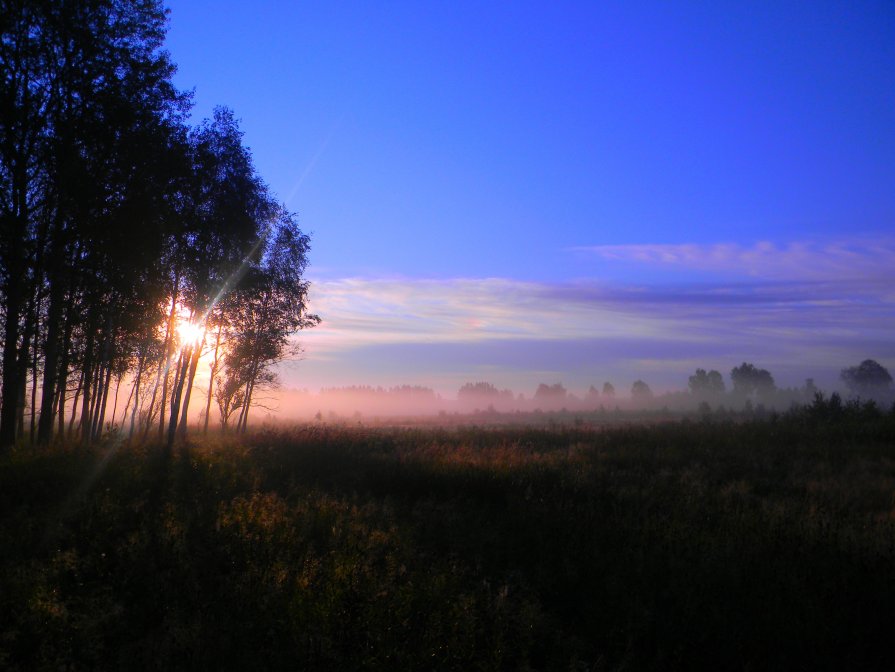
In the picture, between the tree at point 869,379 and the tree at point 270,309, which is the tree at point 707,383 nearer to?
the tree at point 869,379

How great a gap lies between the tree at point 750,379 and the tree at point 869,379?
27.4 meters

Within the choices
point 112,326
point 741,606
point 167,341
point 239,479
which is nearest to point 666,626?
point 741,606

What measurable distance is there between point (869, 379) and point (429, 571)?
532 feet

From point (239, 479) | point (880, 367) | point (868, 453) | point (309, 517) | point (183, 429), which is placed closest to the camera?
point (309, 517)

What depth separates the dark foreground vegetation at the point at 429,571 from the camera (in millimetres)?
5285

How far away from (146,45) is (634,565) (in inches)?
643

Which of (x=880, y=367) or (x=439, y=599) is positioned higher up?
(x=880, y=367)

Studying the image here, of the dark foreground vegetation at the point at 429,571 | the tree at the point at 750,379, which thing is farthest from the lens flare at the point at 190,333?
the tree at the point at 750,379

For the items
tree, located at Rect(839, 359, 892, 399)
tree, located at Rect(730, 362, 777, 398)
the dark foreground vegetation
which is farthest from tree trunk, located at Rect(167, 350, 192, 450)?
tree, located at Rect(730, 362, 777, 398)

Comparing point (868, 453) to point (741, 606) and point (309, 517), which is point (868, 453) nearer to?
point (741, 606)

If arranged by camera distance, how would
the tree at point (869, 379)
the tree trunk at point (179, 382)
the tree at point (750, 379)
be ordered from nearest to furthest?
the tree trunk at point (179, 382) < the tree at point (869, 379) < the tree at point (750, 379)

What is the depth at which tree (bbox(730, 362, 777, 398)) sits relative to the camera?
168 m

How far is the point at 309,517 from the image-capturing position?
28.3 feet

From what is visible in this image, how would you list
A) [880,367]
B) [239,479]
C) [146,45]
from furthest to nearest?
[880,367]
[146,45]
[239,479]
